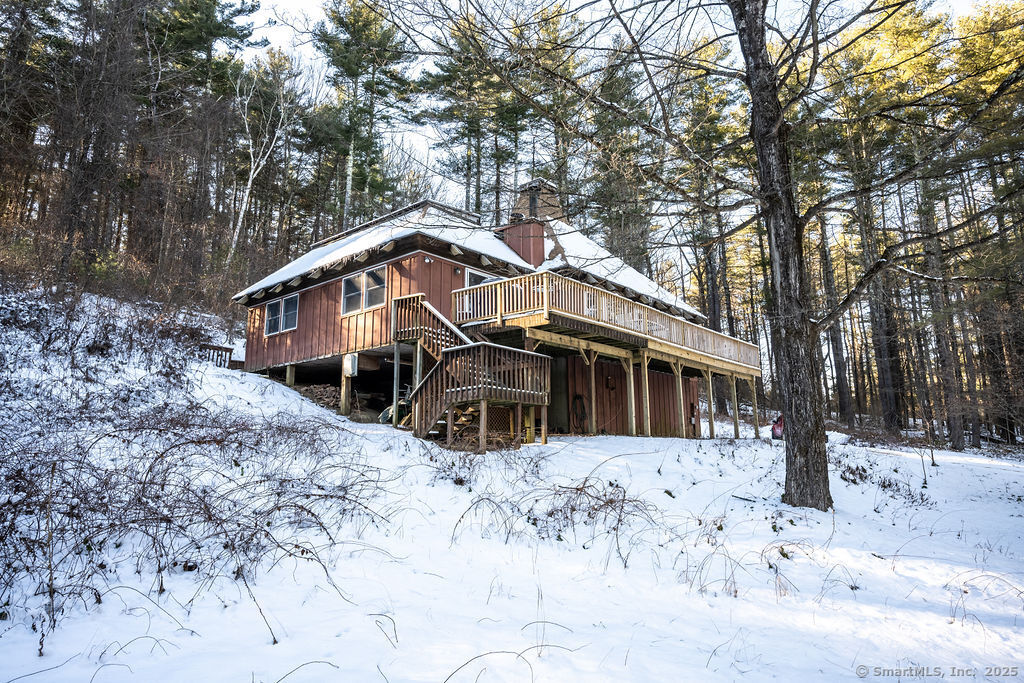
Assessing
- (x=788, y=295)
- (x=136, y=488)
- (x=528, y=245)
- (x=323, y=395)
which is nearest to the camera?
(x=136, y=488)

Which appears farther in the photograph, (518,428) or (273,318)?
(273,318)

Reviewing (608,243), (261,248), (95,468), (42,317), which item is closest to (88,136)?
(42,317)

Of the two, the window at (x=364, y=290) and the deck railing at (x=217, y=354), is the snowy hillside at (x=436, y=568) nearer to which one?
the window at (x=364, y=290)

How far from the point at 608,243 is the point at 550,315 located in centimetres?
616

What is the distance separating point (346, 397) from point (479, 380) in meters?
7.13

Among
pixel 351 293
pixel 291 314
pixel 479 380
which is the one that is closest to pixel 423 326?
pixel 479 380

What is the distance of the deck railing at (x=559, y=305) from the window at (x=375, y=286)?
226 centimetres

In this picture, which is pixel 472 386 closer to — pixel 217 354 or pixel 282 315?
pixel 282 315

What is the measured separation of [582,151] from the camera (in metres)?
6.20

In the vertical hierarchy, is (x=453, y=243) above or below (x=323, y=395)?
above

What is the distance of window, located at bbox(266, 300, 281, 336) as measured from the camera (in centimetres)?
1964

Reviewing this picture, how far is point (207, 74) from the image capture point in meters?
29.2

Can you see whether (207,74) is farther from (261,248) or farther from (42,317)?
(42,317)

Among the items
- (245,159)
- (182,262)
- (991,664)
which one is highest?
(245,159)
